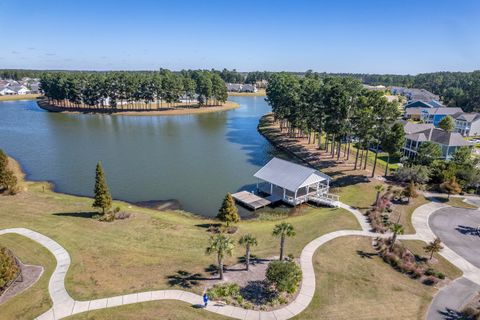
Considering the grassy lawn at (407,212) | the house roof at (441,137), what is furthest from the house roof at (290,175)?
the house roof at (441,137)

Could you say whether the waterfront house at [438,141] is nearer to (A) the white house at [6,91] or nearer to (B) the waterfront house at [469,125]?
(B) the waterfront house at [469,125]

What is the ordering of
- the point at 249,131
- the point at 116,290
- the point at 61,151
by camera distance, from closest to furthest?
the point at 116,290 < the point at 61,151 < the point at 249,131

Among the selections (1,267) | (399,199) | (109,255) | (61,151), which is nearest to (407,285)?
(399,199)

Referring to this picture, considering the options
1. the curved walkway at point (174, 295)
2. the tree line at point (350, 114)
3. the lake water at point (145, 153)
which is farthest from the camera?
the tree line at point (350, 114)

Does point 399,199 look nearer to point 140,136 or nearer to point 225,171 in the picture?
point 225,171

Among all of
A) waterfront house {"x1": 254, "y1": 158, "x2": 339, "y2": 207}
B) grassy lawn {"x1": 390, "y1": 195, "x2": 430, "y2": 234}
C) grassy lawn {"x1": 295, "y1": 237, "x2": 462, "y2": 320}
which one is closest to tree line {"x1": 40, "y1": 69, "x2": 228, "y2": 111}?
waterfront house {"x1": 254, "y1": 158, "x2": 339, "y2": 207}

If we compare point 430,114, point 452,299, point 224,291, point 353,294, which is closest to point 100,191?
point 224,291
